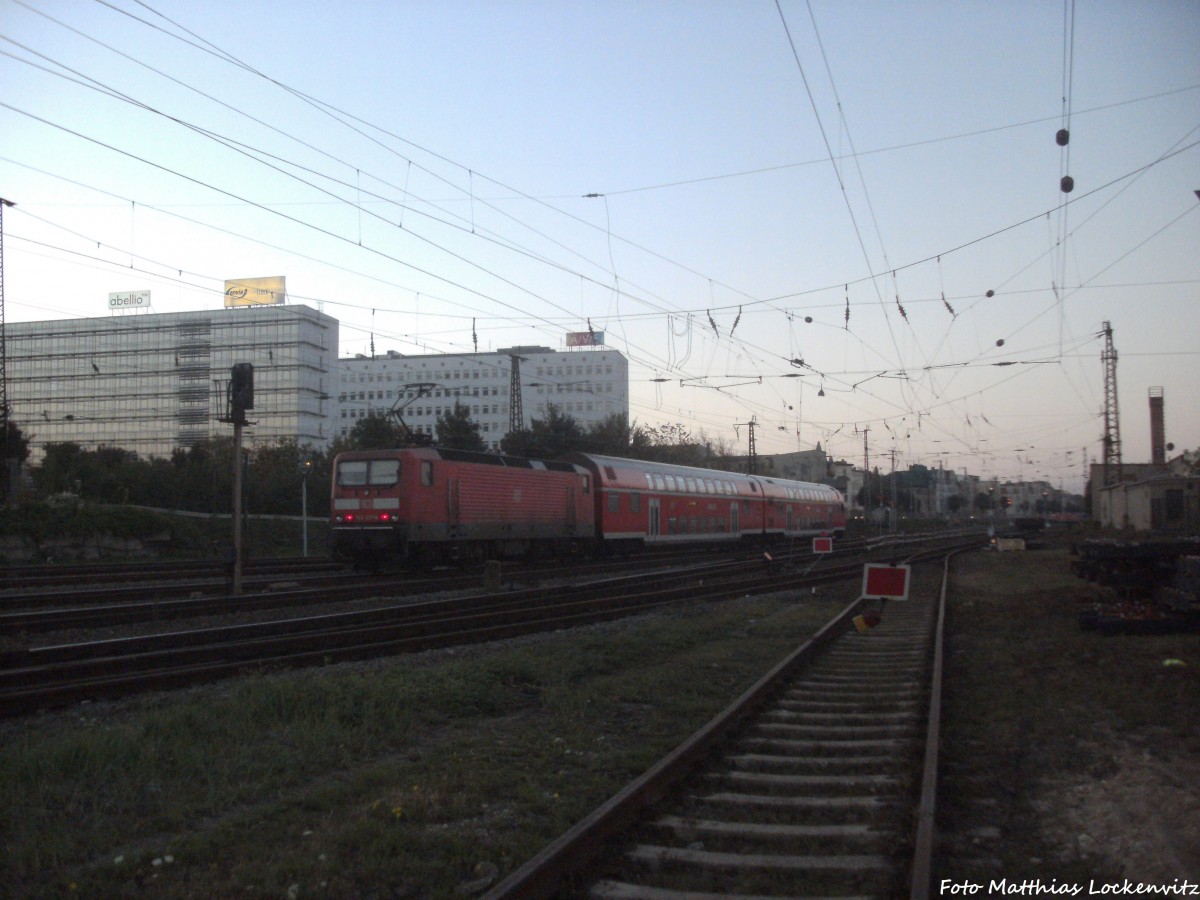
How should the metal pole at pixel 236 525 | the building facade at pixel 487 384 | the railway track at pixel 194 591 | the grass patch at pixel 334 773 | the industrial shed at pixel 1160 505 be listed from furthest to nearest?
the building facade at pixel 487 384 < the industrial shed at pixel 1160 505 < the metal pole at pixel 236 525 < the railway track at pixel 194 591 < the grass patch at pixel 334 773

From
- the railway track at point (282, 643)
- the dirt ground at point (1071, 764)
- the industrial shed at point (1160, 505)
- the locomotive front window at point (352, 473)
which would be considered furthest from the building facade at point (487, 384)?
the dirt ground at point (1071, 764)

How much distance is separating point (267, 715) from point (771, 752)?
14.4 feet

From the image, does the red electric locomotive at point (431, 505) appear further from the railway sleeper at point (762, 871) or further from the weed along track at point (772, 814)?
the railway sleeper at point (762, 871)

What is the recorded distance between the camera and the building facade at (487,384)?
114250 mm

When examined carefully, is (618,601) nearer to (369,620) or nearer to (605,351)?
(369,620)

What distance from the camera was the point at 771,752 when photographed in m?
7.27

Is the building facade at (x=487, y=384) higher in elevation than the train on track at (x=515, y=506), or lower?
higher

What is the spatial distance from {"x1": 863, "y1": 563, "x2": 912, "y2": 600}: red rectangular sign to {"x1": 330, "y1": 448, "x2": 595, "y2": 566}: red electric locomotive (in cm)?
1270

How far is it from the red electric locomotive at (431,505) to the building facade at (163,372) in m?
76.9

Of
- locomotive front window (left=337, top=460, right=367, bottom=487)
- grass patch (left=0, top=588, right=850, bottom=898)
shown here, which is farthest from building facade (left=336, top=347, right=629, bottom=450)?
grass patch (left=0, top=588, right=850, bottom=898)

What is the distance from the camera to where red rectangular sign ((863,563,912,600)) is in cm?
1364

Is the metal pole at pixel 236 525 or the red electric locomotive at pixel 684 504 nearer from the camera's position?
the metal pole at pixel 236 525

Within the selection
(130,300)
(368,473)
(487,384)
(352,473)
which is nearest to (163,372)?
(130,300)

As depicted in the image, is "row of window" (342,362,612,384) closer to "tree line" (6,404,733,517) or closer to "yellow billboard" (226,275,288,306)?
"yellow billboard" (226,275,288,306)
